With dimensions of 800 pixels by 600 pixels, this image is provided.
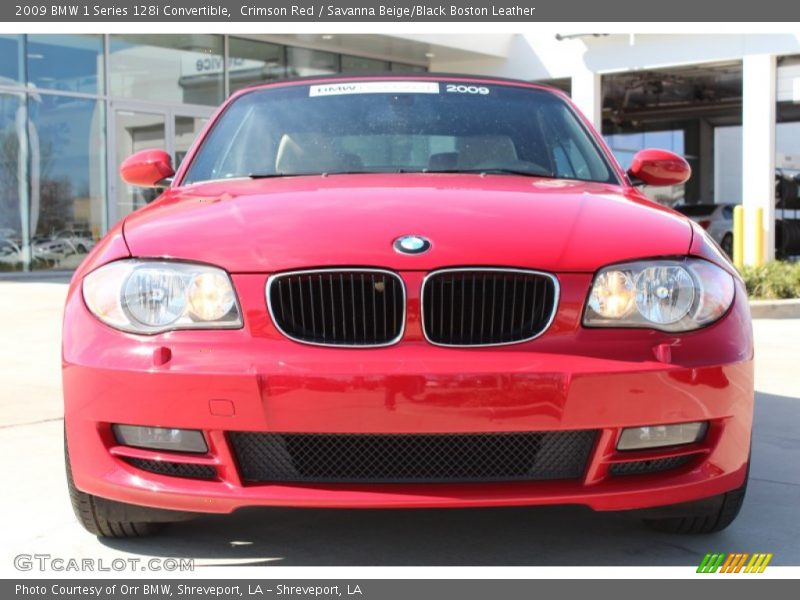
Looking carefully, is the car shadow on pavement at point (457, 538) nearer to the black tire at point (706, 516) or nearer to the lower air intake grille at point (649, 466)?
the black tire at point (706, 516)

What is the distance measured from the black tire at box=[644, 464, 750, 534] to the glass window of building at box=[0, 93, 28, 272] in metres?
13.7

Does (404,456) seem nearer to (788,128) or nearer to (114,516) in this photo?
(114,516)

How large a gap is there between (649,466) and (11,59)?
1444cm

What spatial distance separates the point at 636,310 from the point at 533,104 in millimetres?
1759

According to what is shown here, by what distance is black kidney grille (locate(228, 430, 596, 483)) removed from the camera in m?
2.64

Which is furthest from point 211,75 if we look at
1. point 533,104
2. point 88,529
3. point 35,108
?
point 88,529

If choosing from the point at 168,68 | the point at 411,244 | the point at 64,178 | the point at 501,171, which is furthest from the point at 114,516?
the point at 168,68

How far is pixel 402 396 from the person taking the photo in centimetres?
252

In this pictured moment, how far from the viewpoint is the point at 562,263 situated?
2.72m

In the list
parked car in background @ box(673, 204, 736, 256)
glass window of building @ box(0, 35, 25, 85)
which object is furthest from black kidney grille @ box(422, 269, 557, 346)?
parked car in background @ box(673, 204, 736, 256)

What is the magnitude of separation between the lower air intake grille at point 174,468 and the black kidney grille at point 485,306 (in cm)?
68

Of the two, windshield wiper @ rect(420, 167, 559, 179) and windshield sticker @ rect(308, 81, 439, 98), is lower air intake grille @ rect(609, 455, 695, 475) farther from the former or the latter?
windshield sticker @ rect(308, 81, 439, 98)

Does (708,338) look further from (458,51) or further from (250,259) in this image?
(458,51)

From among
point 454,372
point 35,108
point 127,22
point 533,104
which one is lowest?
point 454,372
